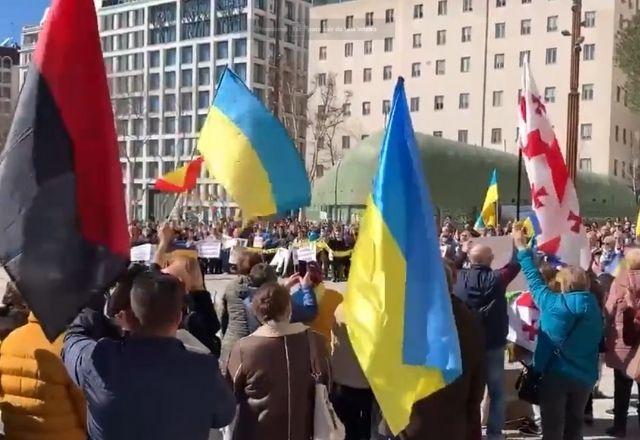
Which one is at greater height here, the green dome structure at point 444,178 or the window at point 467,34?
the window at point 467,34

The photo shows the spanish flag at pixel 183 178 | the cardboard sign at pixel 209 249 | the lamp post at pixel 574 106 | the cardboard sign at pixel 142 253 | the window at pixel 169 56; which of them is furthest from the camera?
the window at pixel 169 56

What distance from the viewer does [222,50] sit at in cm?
8931

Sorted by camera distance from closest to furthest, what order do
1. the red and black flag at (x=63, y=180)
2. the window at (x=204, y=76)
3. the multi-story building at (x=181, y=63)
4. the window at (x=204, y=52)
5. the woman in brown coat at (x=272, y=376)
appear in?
the red and black flag at (x=63, y=180) < the woman in brown coat at (x=272, y=376) < the multi-story building at (x=181, y=63) < the window at (x=204, y=76) < the window at (x=204, y=52)

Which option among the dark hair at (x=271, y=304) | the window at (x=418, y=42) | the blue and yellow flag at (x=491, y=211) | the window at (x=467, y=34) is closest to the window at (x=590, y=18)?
the window at (x=467, y=34)

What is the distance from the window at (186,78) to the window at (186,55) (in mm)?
1029

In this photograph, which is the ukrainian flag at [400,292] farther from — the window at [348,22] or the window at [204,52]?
the window at [204,52]

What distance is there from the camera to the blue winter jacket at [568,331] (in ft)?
17.5

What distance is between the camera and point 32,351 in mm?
3650

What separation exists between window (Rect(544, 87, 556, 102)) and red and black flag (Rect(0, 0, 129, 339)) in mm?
56860

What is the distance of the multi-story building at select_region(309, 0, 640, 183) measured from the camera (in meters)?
56.1

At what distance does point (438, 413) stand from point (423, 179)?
3.99ft

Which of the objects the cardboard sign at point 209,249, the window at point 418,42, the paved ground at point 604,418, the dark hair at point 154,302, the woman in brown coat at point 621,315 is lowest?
the paved ground at point 604,418

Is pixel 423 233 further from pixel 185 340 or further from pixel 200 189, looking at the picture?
pixel 200 189

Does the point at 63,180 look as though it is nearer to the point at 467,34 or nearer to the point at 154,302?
the point at 154,302
